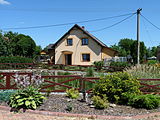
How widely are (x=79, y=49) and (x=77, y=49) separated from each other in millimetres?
321

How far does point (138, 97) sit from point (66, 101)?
2.58 m

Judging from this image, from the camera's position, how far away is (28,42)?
3067 cm

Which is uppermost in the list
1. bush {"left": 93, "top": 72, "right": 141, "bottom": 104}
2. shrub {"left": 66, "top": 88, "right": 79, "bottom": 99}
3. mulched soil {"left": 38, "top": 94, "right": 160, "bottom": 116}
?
bush {"left": 93, "top": 72, "right": 141, "bottom": 104}

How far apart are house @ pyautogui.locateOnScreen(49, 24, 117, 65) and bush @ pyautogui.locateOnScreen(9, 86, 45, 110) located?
1925 cm

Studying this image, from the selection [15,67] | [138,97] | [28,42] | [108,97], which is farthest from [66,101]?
[28,42]

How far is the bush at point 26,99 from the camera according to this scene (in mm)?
5199

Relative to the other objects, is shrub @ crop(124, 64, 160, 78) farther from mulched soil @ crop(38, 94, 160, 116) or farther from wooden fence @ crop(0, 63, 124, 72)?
wooden fence @ crop(0, 63, 124, 72)

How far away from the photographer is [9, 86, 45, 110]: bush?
17.1ft

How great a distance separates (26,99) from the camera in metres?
5.30

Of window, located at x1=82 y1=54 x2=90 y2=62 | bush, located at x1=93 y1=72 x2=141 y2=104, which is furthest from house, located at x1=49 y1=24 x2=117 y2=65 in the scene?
bush, located at x1=93 y1=72 x2=141 y2=104

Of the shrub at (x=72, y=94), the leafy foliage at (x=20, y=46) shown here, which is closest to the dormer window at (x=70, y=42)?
the leafy foliage at (x=20, y=46)

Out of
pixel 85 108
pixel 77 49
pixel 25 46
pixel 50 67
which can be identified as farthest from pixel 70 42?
pixel 85 108

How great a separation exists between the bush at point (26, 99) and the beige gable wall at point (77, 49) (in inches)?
760

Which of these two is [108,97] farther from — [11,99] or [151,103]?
[11,99]
